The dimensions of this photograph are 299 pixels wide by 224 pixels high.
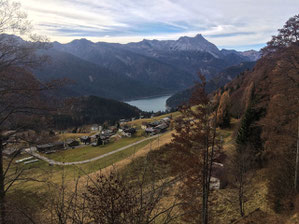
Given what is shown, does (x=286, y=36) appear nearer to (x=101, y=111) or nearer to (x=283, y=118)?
(x=283, y=118)

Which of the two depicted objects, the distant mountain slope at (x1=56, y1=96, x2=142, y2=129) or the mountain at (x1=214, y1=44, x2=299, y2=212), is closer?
the mountain at (x1=214, y1=44, x2=299, y2=212)

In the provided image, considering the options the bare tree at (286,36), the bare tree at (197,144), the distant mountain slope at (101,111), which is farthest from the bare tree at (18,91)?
the distant mountain slope at (101,111)

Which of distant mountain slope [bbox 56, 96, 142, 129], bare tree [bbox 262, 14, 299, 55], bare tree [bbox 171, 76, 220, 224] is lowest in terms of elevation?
distant mountain slope [bbox 56, 96, 142, 129]

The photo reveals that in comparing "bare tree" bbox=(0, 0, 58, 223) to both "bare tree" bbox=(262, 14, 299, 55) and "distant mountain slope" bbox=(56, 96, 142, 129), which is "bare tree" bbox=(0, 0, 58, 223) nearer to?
"bare tree" bbox=(262, 14, 299, 55)

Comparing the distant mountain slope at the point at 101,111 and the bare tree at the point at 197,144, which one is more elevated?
the bare tree at the point at 197,144

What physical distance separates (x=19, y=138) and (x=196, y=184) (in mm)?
10241

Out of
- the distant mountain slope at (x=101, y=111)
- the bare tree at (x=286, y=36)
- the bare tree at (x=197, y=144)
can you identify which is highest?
the bare tree at (x=286, y=36)

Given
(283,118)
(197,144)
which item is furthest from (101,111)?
(283,118)

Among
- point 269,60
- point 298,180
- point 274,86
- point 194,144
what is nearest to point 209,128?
point 194,144

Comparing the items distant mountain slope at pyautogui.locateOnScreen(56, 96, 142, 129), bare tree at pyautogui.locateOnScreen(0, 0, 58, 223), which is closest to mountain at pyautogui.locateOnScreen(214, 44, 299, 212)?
bare tree at pyautogui.locateOnScreen(0, 0, 58, 223)

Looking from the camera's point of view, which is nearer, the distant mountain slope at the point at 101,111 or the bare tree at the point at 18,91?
the bare tree at the point at 18,91

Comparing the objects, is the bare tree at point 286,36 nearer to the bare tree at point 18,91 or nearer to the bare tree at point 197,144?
the bare tree at point 197,144

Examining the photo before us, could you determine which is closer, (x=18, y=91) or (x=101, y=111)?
(x=18, y=91)

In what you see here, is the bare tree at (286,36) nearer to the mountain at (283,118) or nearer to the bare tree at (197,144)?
the mountain at (283,118)
